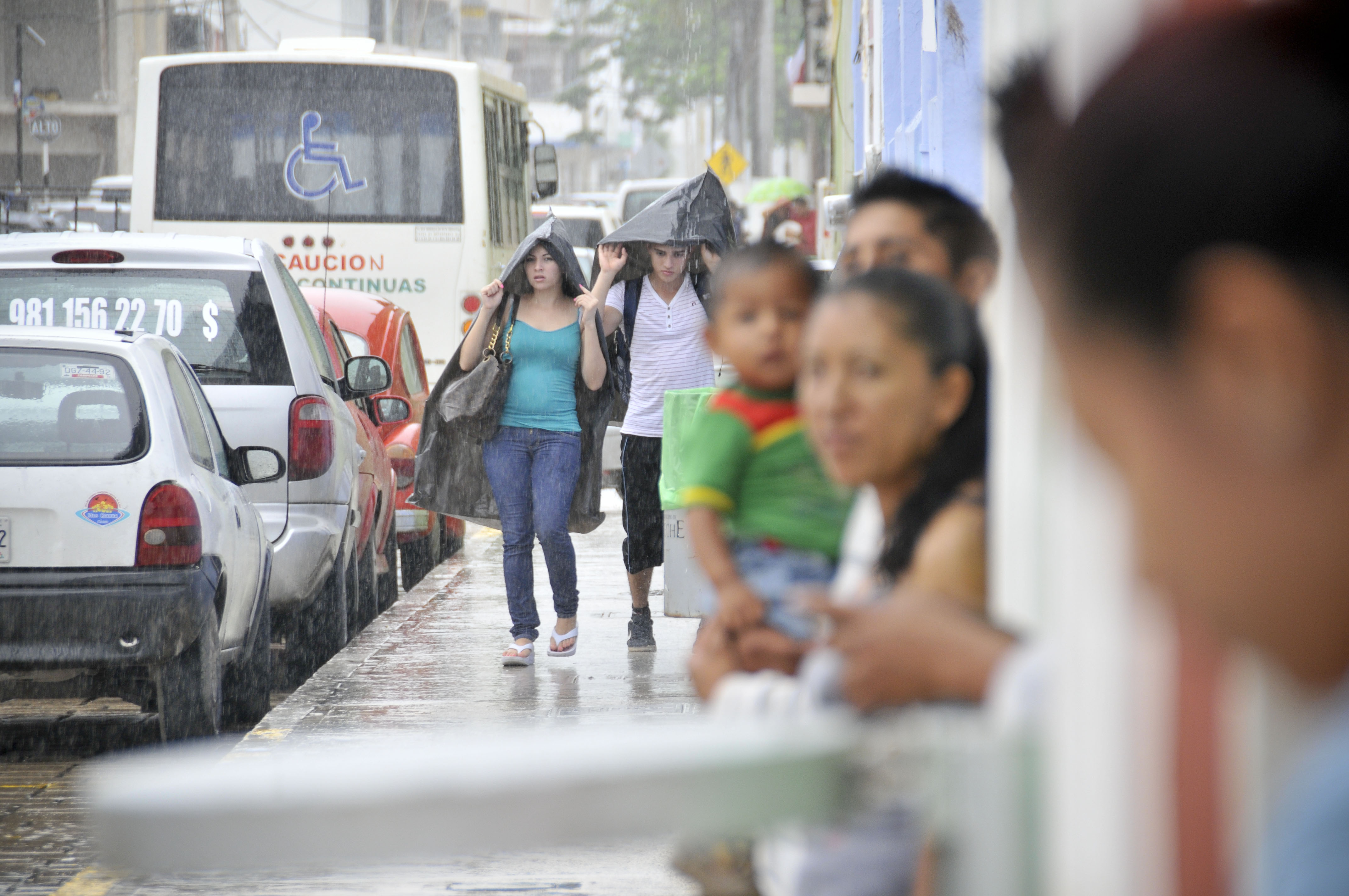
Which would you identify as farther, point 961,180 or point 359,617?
point 359,617

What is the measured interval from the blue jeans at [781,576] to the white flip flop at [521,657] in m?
5.30

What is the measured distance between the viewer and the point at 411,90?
1482 cm

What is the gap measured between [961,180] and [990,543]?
5576mm

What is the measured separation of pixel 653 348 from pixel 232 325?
185 cm

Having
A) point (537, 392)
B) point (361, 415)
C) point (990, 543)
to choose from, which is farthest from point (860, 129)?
point (990, 543)

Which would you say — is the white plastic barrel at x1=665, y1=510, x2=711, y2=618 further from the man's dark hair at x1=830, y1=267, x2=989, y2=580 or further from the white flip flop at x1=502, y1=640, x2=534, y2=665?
the man's dark hair at x1=830, y1=267, x2=989, y2=580

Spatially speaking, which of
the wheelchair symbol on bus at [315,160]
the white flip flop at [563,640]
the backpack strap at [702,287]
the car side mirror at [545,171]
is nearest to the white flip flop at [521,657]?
the white flip flop at [563,640]

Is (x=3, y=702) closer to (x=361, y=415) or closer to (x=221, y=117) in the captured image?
(x=361, y=415)

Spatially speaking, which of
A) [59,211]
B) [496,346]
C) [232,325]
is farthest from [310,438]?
[59,211]

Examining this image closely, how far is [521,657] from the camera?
7785 mm

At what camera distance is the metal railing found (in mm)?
25094

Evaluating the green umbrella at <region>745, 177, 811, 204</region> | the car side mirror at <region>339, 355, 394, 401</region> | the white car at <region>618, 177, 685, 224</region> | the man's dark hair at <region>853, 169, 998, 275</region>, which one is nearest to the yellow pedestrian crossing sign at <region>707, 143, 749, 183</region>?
the green umbrella at <region>745, 177, 811, 204</region>

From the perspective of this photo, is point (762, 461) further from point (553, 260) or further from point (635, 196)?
point (635, 196)

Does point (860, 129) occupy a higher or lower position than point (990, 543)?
higher
